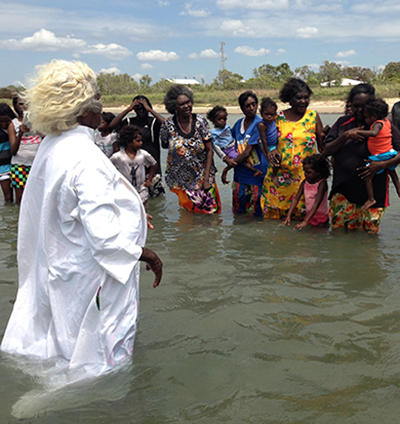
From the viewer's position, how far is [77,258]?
2.37 metres

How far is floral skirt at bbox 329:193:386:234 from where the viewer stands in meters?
5.09

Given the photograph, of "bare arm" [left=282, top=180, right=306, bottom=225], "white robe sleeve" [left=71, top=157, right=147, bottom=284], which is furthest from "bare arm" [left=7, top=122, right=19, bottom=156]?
"white robe sleeve" [left=71, top=157, right=147, bottom=284]

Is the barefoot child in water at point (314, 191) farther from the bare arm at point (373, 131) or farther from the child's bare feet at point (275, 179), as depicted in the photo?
the bare arm at point (373, 131)

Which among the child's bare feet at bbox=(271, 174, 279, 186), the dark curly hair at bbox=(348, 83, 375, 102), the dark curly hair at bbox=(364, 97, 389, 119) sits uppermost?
the dark curly hair at bbox=(348, 83, 375, 102)

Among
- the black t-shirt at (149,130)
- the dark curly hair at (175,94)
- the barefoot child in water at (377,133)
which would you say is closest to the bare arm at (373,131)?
the barefoot child in water at (377,133)

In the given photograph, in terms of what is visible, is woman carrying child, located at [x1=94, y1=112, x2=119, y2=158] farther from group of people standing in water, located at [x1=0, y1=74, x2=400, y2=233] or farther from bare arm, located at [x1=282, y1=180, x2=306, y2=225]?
bare arm, located at [x1=282, y1=180, x2=306, y2=225]

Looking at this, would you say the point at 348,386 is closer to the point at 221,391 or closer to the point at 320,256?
the point at 221,391

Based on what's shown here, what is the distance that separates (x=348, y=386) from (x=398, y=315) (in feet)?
3.51

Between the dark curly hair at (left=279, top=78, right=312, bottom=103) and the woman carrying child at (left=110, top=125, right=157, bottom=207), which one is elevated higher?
the dark curly hair at (left=279, top=78, right=312, bottom=103)

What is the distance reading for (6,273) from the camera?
454cm

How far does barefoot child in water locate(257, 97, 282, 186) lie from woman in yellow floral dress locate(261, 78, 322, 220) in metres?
0.04

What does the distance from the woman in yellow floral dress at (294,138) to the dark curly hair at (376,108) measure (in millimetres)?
933

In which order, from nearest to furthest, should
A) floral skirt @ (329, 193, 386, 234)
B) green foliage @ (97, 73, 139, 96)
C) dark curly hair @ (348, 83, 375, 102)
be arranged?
dark curly hair @ (348, 83, 375, 102) < floral skirt @ (329, 193, 386, 234) < green foliage @ (97, 73, 139, 96)

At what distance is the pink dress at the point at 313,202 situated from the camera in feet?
18.4
